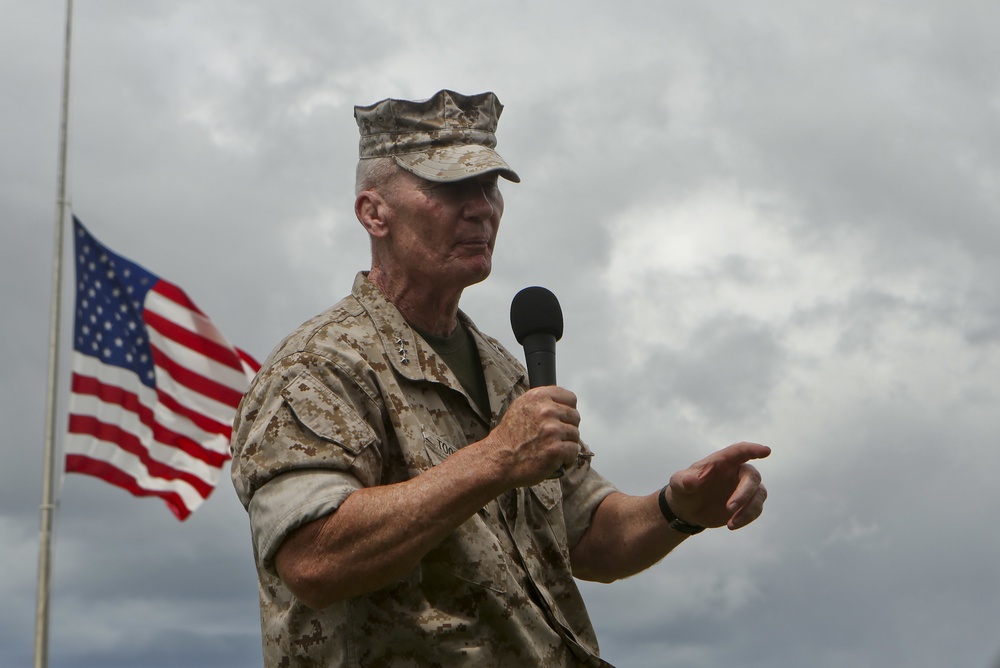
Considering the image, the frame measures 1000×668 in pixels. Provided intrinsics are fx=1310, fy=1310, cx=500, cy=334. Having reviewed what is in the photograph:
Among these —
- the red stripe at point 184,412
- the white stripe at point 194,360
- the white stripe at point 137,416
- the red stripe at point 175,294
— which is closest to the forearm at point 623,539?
the white stripe at point 137,416

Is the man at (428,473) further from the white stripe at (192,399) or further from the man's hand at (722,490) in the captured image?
the white stripe at (192,399)

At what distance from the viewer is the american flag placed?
12.8 meters

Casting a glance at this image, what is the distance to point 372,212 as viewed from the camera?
4668 mm

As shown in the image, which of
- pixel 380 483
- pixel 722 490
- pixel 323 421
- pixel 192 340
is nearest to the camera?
pixel 323 421

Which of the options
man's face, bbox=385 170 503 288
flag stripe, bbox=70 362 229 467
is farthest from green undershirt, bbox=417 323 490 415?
flag stripe, bbox=70 362 229 467

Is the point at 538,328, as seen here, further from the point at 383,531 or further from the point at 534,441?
the point at 383,531

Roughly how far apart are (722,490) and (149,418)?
953 centimetres

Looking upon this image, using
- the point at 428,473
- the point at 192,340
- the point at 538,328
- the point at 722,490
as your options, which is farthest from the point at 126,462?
the point at 428,473

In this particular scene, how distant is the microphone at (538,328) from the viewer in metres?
4.13

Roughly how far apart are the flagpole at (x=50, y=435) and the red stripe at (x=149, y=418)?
105 cm

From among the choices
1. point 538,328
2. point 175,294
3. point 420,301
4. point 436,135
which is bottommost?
point 538,328

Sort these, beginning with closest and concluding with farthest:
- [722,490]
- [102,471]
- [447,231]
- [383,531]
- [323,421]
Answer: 1. [383,531]
2. [323,421]
3. [447,231]
4. [722,490]
5. [102,471]

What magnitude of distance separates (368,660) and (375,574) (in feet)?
1.19

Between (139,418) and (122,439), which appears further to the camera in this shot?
(139,418)
